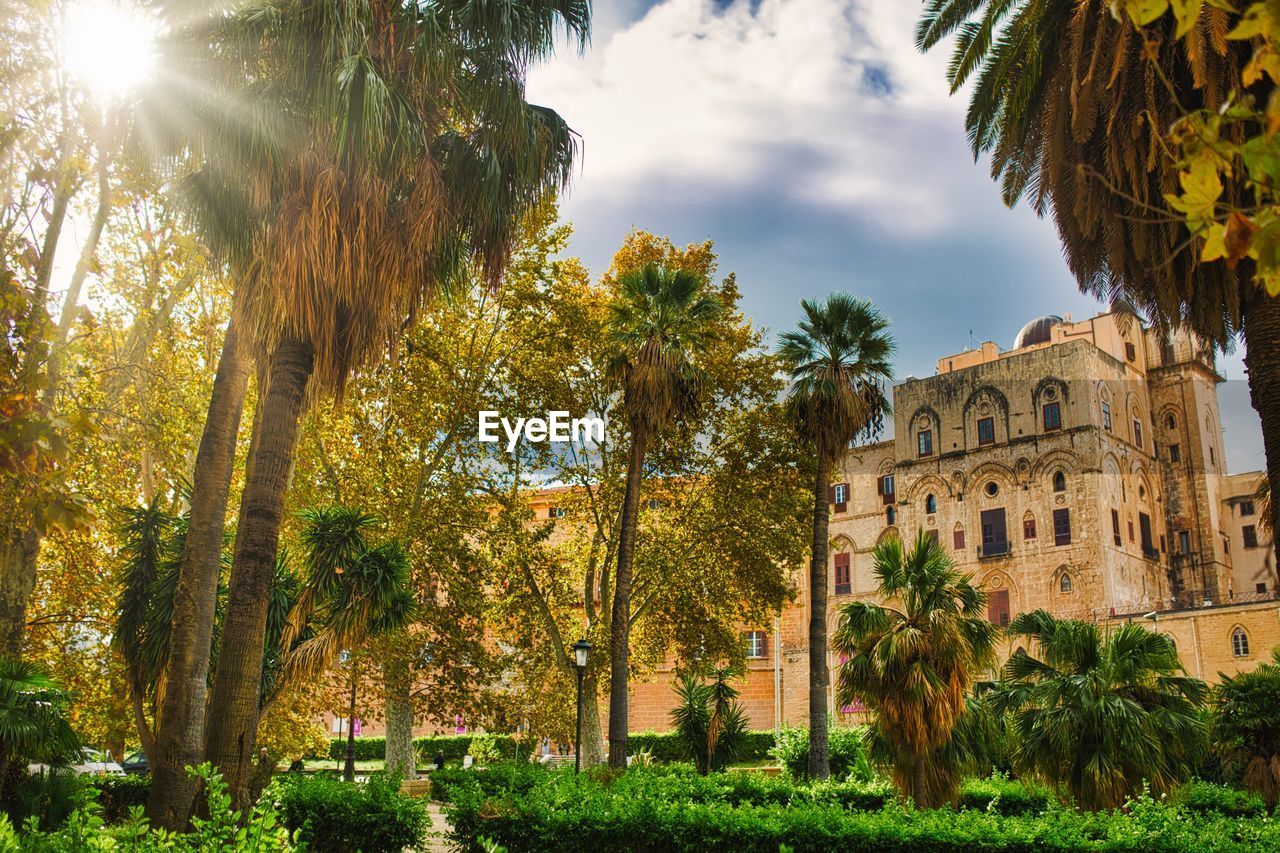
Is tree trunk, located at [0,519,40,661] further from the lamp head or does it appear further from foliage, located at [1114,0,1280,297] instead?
foliage, located at [1114,0,1280,297]

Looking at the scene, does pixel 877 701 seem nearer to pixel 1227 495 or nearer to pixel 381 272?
pixel 381 272

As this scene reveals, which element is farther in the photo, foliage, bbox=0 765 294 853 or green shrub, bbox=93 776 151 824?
green shrub, bbox=93 776 151 824

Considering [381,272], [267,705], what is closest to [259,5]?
[381,272]

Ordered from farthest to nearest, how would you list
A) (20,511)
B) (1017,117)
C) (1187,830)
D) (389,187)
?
(1017,117), (389,187), (1187,830), (20,511)

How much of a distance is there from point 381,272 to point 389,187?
0.88 m

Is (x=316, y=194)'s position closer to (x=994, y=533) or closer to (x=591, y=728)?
(x=591, y=728)

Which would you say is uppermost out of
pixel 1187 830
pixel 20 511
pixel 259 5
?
pixel 259 5

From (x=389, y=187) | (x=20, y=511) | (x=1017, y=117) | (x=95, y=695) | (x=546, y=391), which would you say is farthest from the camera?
(x=546, y=391)

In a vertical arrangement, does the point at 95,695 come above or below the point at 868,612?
below

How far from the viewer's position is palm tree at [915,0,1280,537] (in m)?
10.4

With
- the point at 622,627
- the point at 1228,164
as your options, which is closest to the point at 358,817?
the point at 622,627

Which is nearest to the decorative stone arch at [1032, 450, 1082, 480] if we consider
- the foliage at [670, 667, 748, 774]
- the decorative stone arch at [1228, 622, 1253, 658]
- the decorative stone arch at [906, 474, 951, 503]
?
the decorative stone arch at [906, 474, 951, 503]

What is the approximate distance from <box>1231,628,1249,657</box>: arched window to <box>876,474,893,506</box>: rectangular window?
19.1m

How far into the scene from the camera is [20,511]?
26.7ft
